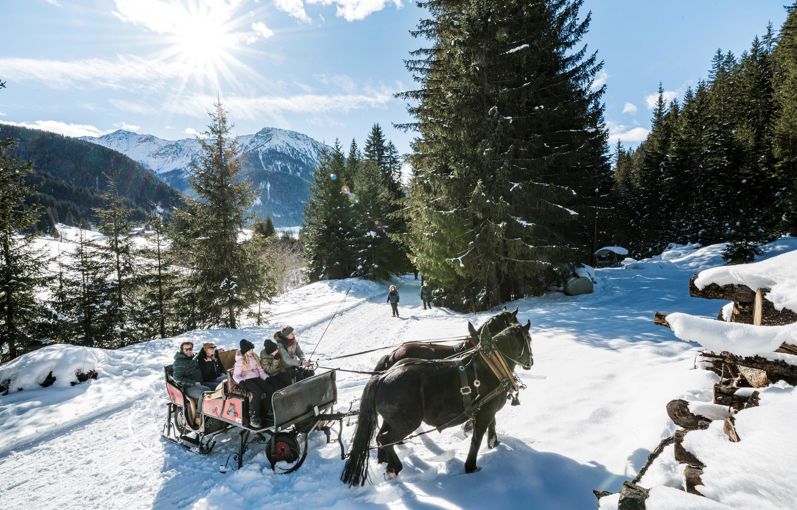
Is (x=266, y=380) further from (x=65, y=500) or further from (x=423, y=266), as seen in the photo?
(x=423, y=266)

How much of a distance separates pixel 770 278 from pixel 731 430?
5.37 ft

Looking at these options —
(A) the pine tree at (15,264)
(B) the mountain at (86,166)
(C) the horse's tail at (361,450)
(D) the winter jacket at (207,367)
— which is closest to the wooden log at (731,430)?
(C) the horse's tail at (361,450)

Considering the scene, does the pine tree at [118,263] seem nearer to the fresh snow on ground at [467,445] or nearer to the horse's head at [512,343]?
the fresh snow on ground at [467,445]

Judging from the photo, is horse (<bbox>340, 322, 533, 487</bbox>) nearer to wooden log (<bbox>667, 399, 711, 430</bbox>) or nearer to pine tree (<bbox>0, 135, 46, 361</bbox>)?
wooden log (<bbox>667, 399, 711, 430</bbox>)

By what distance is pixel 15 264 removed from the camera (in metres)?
13.8

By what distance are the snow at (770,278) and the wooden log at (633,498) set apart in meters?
2.13

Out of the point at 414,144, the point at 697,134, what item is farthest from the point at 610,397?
the point at 697,134

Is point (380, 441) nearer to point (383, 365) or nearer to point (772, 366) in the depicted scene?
point (383, 365)

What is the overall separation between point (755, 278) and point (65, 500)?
359 inches

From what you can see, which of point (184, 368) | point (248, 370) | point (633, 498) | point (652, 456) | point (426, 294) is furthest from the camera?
point (426, 294)

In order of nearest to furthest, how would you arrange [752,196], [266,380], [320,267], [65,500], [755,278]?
[755,278]
[65,500]
[266,380]
[752,196]
[320,267]

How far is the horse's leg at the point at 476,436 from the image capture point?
184 inches

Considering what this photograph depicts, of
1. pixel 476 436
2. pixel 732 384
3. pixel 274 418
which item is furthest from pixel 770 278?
pixel 274 418

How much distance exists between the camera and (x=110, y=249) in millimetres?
18703
